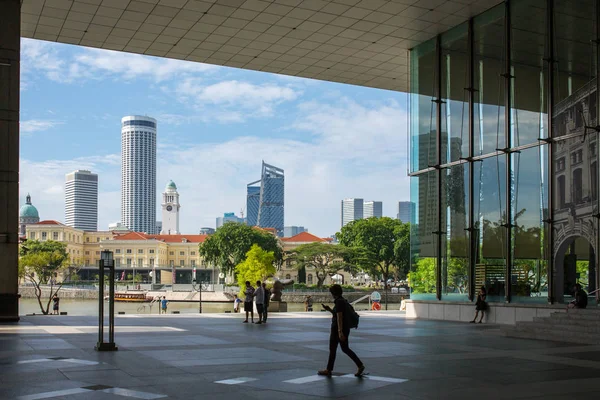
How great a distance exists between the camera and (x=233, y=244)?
10338cm

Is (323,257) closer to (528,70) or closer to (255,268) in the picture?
(255,268)

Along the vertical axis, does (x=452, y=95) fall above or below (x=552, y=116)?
above

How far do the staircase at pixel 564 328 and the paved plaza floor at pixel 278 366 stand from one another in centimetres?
75

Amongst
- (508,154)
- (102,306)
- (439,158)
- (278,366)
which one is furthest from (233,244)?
(278,366)

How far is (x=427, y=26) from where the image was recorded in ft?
85.4

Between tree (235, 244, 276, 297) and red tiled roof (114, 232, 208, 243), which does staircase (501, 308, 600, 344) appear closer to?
tree (235, 244, 276, 297)

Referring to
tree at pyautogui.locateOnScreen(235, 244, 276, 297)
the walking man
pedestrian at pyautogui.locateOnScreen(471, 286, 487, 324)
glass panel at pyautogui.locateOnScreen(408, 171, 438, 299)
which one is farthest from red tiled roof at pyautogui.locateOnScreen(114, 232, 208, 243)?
pedestrian at pyautogui.locateOnScreen(471, 286, 487, 324)

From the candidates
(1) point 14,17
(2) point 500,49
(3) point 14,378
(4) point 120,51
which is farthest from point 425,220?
(3) point 14,378

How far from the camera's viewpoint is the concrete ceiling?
23.7m

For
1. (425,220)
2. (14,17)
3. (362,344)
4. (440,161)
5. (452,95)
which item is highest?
(14,17)

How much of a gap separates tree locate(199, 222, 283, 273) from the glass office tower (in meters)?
75.4

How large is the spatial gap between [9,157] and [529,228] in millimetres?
16804

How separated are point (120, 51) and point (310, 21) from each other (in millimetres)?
8457

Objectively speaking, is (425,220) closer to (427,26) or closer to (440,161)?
(440,161)
